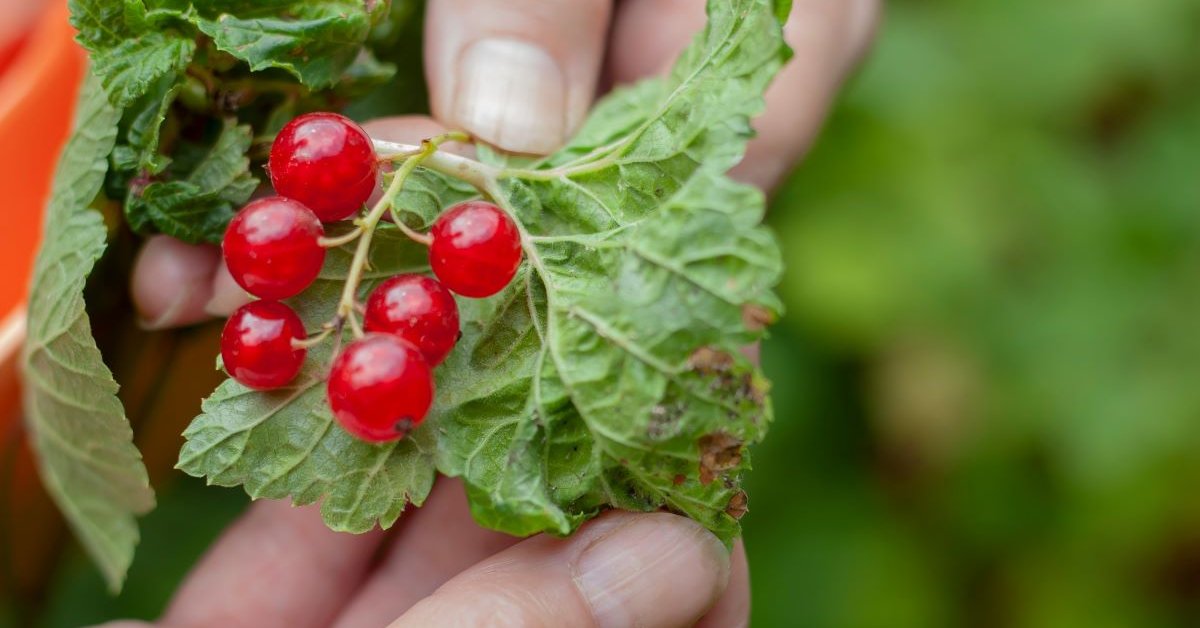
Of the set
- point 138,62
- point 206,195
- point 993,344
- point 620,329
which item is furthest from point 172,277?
point 993,344

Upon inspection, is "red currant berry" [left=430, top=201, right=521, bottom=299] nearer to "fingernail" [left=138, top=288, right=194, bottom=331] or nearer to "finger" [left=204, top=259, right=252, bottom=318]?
"finger" [left=204, top=259, right=252, bottom=318]

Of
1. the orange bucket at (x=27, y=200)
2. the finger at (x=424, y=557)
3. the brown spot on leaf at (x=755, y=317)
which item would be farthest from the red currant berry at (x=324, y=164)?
the orange bucket at (x=27, y=200)

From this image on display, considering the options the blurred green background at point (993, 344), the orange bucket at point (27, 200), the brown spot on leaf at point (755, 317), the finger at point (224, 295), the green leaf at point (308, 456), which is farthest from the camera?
the blurred green background at point (993, 344)

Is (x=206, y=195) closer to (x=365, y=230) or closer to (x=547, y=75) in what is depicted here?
(x=365, y=230)

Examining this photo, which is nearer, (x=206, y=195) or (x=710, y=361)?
(x=710, y=361)

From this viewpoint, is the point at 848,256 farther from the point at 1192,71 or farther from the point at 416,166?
the point at 416,166

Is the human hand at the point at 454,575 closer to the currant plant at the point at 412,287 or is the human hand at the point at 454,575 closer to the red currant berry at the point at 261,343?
the currant plant at the point at 412,287

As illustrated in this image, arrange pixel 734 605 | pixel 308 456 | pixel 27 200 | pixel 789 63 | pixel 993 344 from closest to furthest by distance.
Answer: pixel 308 456
pixel 734 605
pixel 789 63
pixel 27 200
pixel 993 344
